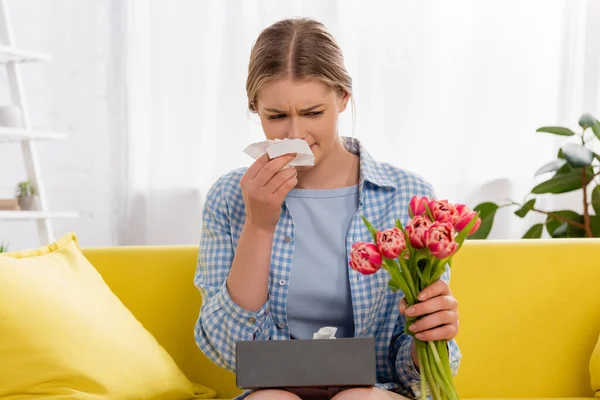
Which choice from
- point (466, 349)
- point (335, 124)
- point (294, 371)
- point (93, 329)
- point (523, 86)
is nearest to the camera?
point (294, 371)

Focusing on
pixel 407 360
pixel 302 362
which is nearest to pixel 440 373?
pixel 302 362

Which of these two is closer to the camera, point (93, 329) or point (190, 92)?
point (93, 329)

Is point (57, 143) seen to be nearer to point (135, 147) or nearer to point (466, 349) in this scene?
point (135, 147)

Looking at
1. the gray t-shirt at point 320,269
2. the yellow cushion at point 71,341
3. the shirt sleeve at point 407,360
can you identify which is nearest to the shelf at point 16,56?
the yellow cushion at point 71,341

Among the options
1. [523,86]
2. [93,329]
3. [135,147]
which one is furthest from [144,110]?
[93,329]

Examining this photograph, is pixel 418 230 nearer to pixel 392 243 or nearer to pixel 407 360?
pixel 392 243

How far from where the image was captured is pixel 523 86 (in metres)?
3.15

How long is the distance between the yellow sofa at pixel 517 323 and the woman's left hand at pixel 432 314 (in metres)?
0.72

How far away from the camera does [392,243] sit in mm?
917

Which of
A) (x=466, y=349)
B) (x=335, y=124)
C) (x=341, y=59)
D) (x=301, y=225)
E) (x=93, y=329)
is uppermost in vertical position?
(x=341, y=59)

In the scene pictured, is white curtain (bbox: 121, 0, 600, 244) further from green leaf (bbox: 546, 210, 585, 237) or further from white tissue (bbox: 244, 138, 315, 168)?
white tissue (bbox: 244, 138, 315, 168)

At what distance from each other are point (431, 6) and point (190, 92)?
1.10 metres

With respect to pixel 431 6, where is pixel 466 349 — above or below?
below

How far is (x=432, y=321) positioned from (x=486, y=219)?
1864 millimetres
